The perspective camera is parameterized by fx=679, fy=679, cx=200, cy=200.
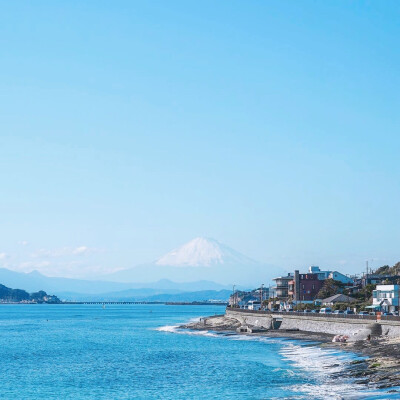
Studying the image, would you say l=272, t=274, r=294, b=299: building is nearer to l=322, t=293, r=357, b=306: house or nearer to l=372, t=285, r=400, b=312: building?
l=322, t=293, r=357, b=306: house

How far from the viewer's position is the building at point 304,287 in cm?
14712

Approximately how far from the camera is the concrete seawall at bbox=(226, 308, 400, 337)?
79.7 meters

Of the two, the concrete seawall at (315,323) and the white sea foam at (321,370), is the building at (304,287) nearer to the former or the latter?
the concrete seawall at (315,323)

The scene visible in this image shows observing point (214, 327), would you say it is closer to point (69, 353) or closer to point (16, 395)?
point (69, 353)

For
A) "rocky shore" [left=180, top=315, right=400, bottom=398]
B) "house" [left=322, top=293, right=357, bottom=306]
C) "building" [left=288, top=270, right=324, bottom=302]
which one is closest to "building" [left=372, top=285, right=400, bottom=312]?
"house" [left=322, top=293, right=357, bottom=306]

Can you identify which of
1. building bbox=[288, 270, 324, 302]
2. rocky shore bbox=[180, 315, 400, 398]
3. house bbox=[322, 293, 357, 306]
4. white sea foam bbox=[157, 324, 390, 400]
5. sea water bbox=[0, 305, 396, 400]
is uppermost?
building bbox=[288, 270, 324, 302]

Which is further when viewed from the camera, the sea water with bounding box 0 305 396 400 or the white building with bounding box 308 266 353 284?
the white building with bounding box 308 266 353 284

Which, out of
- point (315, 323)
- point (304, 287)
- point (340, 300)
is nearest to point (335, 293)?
point (304, 287)

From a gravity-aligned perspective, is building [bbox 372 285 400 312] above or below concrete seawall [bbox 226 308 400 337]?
above

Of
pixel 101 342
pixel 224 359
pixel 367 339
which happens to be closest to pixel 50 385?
pixel 224 359

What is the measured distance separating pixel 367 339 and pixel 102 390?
35.4m

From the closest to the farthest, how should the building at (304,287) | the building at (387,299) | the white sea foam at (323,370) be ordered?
the white sea foam at (323,370), the building at (387,299), the building at (304,287)

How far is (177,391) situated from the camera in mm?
55188

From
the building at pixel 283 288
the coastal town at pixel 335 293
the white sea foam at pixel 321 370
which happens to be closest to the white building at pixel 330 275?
the coastal town at pixel 335 293
